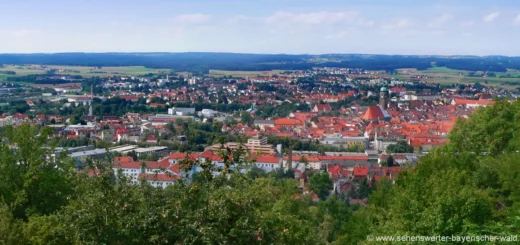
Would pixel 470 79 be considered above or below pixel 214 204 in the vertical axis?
below

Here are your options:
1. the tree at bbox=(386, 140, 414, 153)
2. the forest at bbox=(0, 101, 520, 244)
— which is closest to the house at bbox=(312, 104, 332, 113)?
the tree at bbox=(386, 140, 414, 153)

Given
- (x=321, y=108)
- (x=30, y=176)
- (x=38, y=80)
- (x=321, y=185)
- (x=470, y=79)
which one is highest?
(x=30, y=176)

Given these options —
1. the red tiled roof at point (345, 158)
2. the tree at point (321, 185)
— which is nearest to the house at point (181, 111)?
the red tiled roof at point (345, 158)

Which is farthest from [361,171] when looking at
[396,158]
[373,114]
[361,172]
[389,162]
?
[373,114]

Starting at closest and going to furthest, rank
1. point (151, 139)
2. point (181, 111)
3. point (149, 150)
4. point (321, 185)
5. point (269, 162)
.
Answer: point (321, 185)
point (269, 162)
point (149, 150)
point (151, 139)
point (181, 111)

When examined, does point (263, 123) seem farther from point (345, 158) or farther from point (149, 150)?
point (345, 158)

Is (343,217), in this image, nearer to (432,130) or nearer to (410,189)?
(410,189)

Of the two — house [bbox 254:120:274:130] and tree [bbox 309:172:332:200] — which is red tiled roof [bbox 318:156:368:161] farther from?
house [bbox 254:120:274:130]
